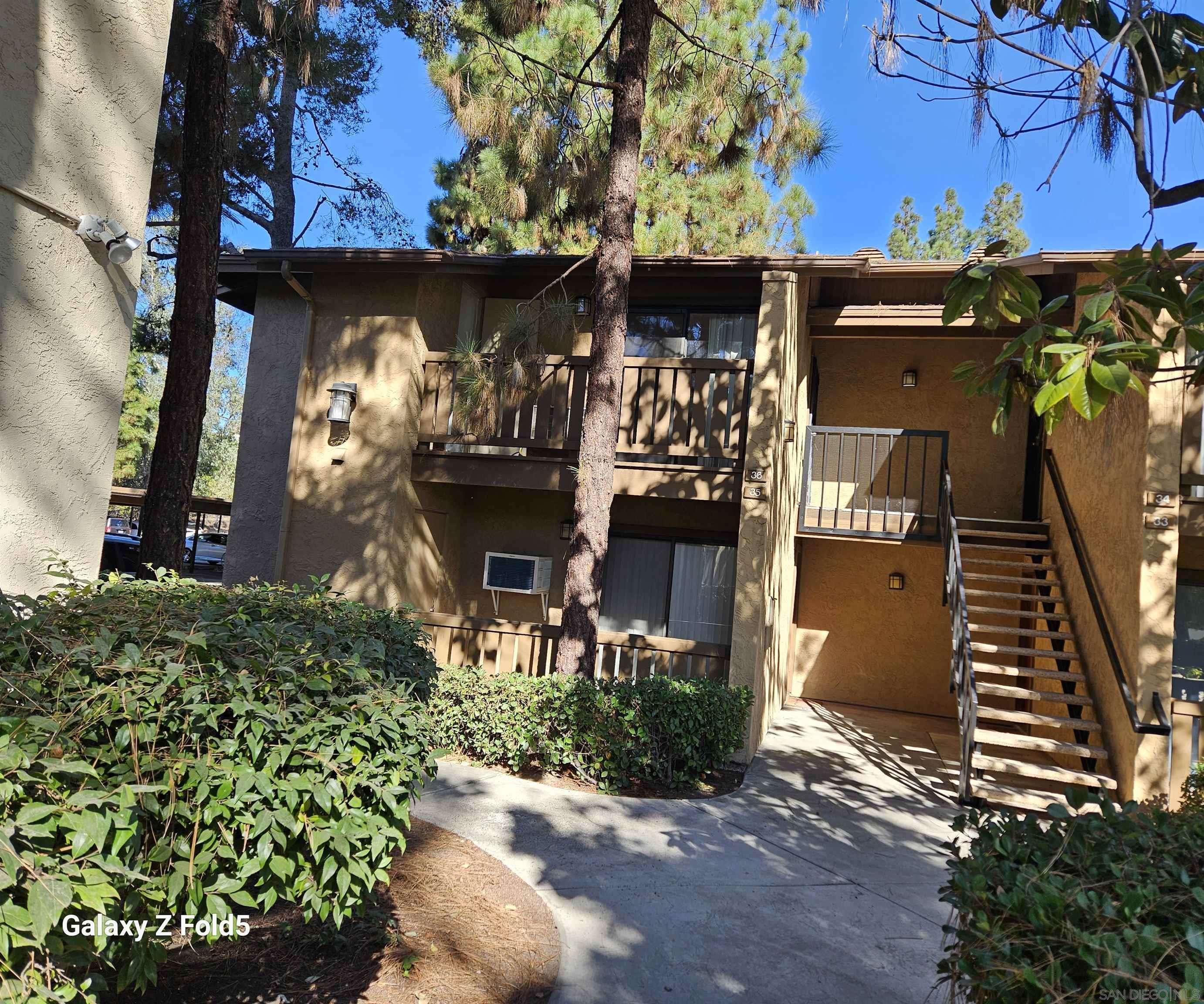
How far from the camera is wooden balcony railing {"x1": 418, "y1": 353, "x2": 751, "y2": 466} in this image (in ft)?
27.3

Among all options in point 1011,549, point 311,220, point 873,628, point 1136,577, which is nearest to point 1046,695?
point 1136,577

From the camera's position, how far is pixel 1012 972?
1.81 meters

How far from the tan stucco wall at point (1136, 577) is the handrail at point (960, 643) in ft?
4.04

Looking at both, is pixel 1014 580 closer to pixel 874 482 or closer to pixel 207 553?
pixel 874 482

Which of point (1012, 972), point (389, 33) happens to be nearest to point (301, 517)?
point (1012, 972)

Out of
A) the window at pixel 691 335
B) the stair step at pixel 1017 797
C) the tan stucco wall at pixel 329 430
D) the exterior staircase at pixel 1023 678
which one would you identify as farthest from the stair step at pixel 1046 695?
the tan stucco wall at pixel 329 430

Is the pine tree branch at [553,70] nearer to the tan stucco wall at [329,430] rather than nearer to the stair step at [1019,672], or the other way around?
the tan stucco wall at [329,430]

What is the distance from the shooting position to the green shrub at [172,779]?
1.79m

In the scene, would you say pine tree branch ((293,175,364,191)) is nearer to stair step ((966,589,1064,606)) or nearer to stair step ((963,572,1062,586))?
stair step ((963,572,1062,586))

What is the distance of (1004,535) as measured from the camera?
9562mm

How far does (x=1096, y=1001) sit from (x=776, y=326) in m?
6.99

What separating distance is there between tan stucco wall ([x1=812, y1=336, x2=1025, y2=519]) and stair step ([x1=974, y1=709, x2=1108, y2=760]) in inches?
184

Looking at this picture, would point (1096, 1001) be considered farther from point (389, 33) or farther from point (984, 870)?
point (389, 33)

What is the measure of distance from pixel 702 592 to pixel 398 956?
A: 679cm
